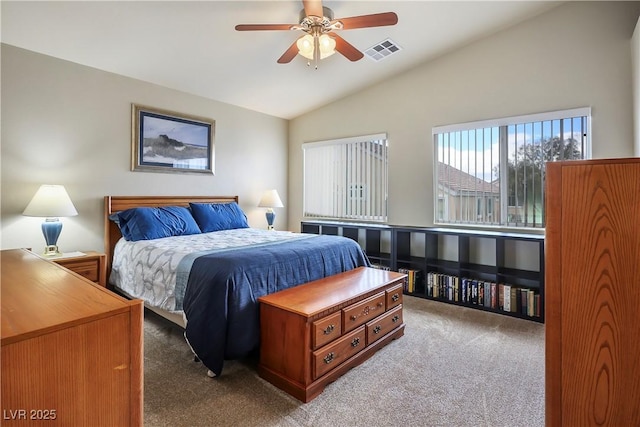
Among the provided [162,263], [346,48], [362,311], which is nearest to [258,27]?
[346,48]

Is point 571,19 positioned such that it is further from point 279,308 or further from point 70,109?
point 70,109

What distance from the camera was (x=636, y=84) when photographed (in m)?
2.79

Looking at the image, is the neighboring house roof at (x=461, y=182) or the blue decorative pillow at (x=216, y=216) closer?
the neighboring house roof at (x=461, y=182)

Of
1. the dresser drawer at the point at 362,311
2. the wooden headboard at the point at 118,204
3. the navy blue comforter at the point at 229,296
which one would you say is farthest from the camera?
the wooden headboard at the point at 118,204

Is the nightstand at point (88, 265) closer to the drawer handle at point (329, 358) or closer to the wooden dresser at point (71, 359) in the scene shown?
the wooden dresser at point (71, 359)

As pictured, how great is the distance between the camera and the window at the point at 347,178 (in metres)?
4.56

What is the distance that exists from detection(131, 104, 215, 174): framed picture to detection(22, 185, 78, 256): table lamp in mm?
914

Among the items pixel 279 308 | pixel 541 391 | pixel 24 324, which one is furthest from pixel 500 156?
pixel 24 324

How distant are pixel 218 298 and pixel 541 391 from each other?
2093 mm

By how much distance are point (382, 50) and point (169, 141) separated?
2826 mm

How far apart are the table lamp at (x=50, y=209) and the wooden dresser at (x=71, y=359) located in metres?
2.30

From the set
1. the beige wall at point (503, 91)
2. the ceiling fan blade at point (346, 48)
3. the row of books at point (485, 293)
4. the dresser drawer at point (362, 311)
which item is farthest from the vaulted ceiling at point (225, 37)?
the row of books at point (485, 293)

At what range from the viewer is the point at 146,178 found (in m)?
3.81

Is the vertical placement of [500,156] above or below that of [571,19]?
below
